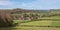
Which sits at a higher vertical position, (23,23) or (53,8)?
(53,8)

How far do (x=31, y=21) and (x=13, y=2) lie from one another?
35 cm

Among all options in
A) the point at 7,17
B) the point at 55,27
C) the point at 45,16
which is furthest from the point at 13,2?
the point at 55,27

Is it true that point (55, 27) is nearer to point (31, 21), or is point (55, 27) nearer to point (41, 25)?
point (41, 25)

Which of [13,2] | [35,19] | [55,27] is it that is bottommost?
[55,27]

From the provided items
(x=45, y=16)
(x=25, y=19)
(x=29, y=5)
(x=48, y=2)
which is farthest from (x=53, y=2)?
(x=25, y=19)

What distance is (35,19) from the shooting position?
141 cm

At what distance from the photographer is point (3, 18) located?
4.65 ft

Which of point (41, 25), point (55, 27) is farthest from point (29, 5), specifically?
point (55, 27)

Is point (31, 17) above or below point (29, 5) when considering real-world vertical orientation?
below

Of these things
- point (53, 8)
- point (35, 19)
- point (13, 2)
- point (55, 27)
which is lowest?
point (55, 27)

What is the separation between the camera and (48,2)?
1457 millimetres

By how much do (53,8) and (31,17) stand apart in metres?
0.31

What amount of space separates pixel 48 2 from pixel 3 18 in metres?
0.62

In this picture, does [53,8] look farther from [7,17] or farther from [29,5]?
[7,17]
